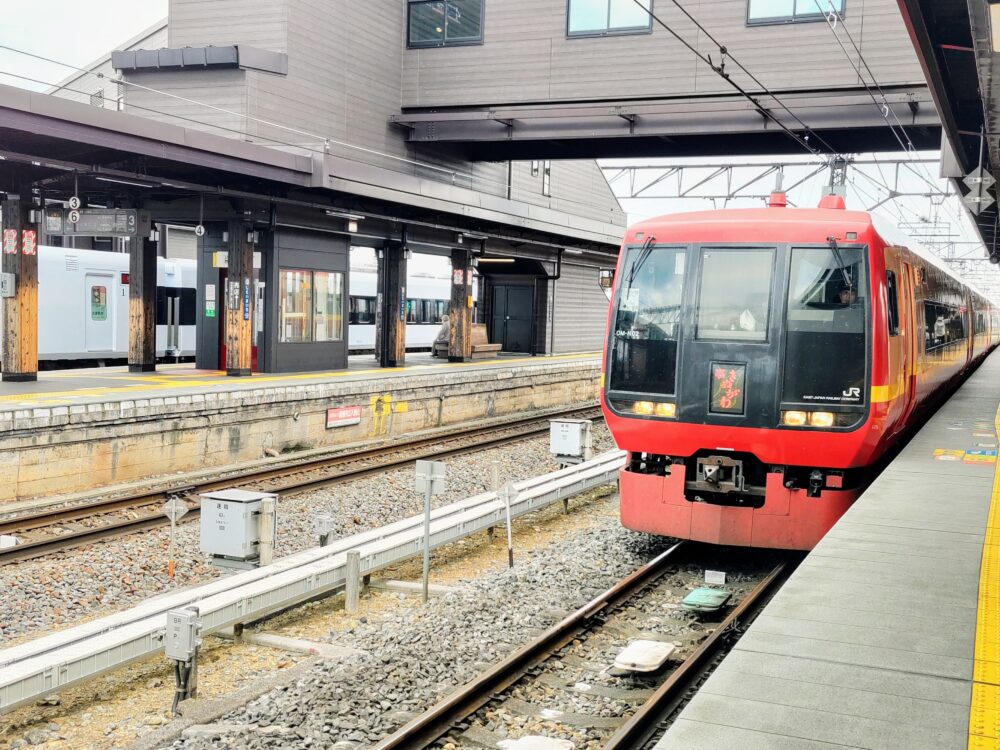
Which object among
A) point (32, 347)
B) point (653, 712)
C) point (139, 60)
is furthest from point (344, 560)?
point (139, 60)

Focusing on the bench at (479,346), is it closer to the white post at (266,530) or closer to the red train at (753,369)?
the red train at (753,369)

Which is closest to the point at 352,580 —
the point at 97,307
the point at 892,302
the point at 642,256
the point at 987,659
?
the point at 642,256

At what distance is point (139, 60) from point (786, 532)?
68.9ft

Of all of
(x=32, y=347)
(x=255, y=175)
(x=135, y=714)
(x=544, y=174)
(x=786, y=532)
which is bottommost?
(x=135, y=714)

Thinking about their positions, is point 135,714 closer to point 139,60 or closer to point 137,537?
point 137,537

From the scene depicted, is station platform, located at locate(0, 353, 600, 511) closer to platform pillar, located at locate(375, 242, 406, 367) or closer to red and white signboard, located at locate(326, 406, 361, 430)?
red and white signboard, located at locate(326, 406, 361, 430)

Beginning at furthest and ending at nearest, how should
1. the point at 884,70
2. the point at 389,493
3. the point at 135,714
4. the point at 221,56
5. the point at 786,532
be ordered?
the point at 221,56 < the point at 884,70 < the point at 389,493 < the point at 786,532 < the point at 135,714

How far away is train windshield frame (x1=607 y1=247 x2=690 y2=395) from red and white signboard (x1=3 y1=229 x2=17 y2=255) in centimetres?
1112

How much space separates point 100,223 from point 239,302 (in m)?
3.12

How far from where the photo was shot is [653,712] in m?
5.17

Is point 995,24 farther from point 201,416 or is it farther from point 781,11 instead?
point 781,11

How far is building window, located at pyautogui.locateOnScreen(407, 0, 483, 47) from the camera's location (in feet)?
80.1

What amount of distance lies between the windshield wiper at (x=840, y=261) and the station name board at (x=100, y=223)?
12.3 metres

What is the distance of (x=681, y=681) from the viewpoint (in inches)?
221
